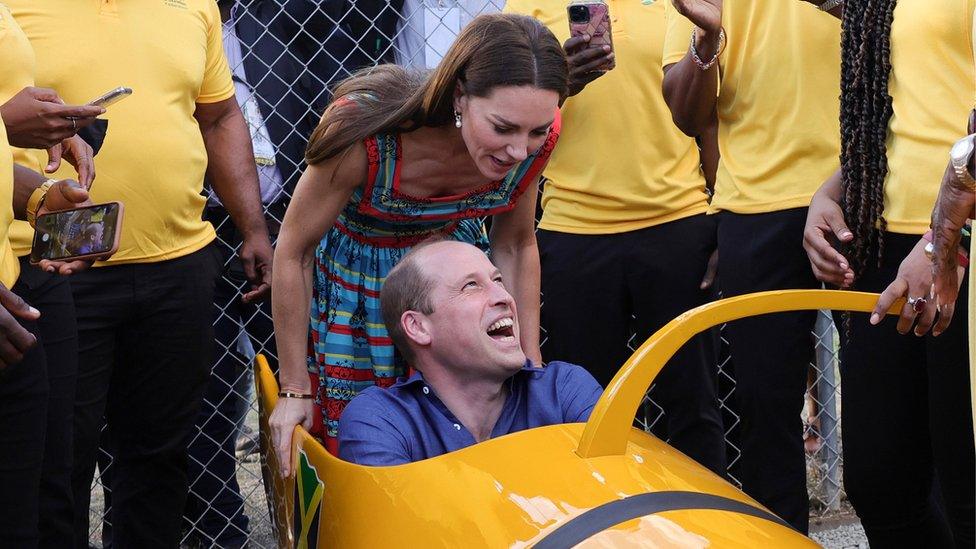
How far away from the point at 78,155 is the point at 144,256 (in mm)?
468

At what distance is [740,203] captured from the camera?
3049 mm

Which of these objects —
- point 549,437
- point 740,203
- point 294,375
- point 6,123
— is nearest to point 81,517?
point 294,375

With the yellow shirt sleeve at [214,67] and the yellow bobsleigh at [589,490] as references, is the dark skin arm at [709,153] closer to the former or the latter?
the yellow shirt sleeve at [214,67]

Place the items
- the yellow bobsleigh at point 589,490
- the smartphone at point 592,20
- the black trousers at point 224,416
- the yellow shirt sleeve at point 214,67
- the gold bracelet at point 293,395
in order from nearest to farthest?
the yellow bobsleigh at point 589,490, the gold bracelet at point 293,395, the smartphone at point 592,20, the yellow shirt sleeve at point 214,67, the black trousers at point 224,416

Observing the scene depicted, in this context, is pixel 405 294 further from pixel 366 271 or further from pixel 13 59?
pixel 13 59

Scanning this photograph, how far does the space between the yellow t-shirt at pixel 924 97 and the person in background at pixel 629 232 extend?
98 cm

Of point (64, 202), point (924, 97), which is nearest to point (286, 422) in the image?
point (64, 202)

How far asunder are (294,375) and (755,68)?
53.3 inches

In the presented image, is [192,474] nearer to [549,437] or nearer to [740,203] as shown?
[740,203]

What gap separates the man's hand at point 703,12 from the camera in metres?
2.94

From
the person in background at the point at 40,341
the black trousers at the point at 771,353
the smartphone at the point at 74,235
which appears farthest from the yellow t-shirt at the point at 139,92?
the black trousers at the point at 771,353

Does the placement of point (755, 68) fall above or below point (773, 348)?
above

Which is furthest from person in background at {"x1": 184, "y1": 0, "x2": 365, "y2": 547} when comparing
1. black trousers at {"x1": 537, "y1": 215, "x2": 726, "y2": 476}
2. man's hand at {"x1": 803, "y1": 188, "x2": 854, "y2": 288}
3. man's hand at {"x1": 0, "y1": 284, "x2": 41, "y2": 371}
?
man's hand at {"x1": 803, "y1": 188, "x2": 854, "y2": 288}

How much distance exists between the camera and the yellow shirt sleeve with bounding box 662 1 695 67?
3273 millimetres
